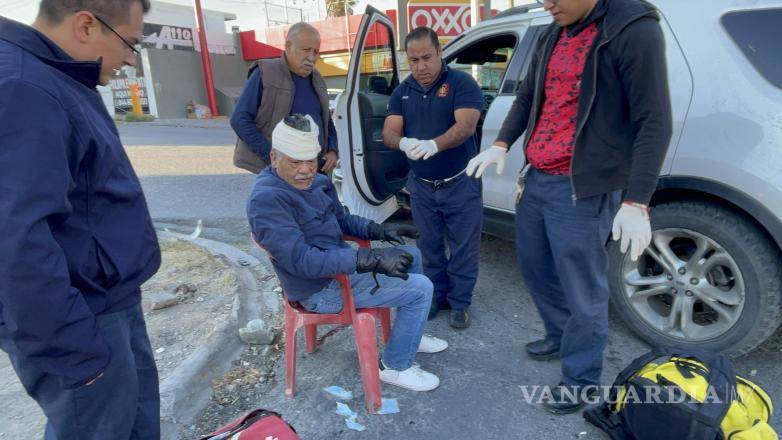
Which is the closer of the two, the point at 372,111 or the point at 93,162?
the point at 93,162

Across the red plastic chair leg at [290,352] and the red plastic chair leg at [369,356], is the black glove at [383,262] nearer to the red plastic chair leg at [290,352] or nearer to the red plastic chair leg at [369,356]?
the red plastic chair leg at [369,356]

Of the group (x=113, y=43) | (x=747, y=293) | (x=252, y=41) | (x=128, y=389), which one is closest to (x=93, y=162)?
(x=113, y=43)

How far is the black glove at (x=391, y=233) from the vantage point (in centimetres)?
264

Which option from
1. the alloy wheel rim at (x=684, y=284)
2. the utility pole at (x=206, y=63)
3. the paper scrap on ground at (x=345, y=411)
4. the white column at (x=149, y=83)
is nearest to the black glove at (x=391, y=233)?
the paper scrap on ground at (x=345, y=411)

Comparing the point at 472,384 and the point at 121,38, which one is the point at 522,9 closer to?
the point at 472,384

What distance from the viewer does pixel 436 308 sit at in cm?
331

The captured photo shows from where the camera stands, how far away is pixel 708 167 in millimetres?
2408

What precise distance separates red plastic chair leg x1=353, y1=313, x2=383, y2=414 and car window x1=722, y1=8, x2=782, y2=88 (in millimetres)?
2170

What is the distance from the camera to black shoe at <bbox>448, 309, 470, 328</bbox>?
3.12 m

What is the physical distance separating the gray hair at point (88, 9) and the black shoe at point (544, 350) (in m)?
2.44

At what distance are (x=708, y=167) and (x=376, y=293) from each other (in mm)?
1745

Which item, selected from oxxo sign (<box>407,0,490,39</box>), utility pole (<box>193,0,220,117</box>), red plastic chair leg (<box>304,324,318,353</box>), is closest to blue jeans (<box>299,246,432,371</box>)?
red plastic chair leg (<box>304,324,318,353</box>)

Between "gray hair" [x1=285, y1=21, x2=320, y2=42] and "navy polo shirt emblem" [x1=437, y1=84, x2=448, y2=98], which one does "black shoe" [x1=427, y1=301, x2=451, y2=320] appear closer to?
"navy polo shirt emblem" [x1=437, y1=84, x2=448, y2=98]

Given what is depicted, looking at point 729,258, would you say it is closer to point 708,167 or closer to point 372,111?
point 708,167
